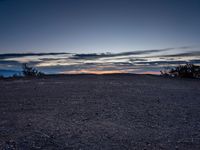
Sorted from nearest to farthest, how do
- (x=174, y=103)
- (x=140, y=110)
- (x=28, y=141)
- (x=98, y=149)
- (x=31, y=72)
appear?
1. (x=98, y=149)
2. (x=28, y=141)
3. (x=140, y=110)
4. (x=174, y=103)
5. (x=31, y=72)

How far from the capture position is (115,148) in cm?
534

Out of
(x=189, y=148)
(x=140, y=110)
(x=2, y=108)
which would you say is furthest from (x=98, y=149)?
(x=2, y=108)

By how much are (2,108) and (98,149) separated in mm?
5402

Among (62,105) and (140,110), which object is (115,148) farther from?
(62,105)

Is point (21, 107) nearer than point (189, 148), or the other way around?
point (189, 148)

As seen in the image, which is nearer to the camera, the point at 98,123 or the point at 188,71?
the point at 98,123

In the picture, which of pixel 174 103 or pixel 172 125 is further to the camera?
pixel 174 103

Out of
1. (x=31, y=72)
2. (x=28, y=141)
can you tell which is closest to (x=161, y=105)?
(x=28, y=141)

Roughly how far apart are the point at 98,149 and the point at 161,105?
5429 mm

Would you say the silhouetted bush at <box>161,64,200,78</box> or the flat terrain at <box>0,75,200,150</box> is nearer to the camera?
the flat terrain at <box>0,75,200,150</box>

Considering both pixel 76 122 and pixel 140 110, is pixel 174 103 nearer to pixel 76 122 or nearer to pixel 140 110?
pixel 140 110

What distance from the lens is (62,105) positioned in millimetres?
9742

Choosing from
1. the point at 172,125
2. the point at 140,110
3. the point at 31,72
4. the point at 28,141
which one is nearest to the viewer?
the point at 28,141

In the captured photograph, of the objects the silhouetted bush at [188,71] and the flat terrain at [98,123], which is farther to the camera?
the silhouetted bush at [188,71]
